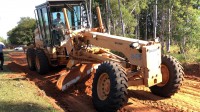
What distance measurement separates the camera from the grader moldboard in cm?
704

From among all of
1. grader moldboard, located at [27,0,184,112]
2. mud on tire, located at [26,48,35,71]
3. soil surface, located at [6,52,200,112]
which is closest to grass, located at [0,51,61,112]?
soil surface, located at [6,52,200,112]

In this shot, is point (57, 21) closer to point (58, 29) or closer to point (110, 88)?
point (58, 29)

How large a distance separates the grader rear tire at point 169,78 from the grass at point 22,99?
115 inches

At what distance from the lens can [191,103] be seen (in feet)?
24.9

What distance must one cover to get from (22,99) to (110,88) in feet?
8.52

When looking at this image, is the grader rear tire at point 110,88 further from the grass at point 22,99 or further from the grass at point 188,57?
the grass at point 188,57

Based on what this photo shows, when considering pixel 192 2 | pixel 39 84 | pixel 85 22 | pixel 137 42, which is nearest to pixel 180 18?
pixel 192 2

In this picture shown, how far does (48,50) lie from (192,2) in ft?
60.3

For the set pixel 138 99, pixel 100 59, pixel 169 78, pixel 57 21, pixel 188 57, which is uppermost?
pixel 57 21

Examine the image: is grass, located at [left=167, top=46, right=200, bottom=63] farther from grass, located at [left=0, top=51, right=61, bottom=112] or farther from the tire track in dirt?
grass, located at [left=0, top=51, right=61, bottom=112]

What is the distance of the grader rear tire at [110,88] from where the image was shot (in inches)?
267

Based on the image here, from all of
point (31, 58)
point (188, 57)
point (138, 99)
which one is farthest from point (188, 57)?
point (138, 99)

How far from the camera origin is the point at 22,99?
8.00m

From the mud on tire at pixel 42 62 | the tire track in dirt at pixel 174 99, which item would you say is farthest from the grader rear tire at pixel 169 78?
the mud on tire at pixel 42 62
